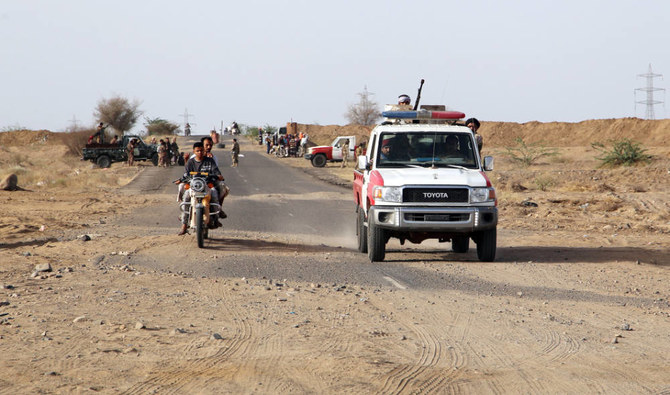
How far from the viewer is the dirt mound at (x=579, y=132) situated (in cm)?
7519

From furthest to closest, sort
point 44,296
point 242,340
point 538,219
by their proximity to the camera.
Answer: point 538,219 → point 44,296 → point 242,340

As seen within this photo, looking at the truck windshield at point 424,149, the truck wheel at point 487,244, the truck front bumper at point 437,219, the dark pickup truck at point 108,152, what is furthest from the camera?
the dark pickup truck at point 108,152

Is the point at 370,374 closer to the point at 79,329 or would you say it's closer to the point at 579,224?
the point at 79,329

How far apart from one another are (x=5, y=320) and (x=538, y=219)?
14.6 m

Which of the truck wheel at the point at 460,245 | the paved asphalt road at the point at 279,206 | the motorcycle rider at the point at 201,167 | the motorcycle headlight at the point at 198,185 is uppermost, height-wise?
the motorcycle rider at the point at 201,167

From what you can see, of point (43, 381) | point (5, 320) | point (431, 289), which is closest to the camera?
point (43, 381)

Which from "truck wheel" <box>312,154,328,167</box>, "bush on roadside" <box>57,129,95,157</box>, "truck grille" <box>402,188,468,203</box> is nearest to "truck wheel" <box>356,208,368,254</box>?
"truck grille" <box>402,188,468,203</box>

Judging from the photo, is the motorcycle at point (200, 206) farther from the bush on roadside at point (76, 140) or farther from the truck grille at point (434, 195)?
the bush on roadside at point (76, 140)

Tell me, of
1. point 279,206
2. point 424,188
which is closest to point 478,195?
point 424,188

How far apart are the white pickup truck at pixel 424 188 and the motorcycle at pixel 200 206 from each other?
8.32 feet

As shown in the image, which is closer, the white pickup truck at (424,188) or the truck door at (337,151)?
the white pickup truck at (424,188)

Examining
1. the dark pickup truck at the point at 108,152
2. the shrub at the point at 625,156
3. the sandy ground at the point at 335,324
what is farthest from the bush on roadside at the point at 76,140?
the sandy ground at the point at 335,324

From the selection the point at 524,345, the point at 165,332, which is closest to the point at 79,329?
the point at 165,332

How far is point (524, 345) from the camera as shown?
7.02 metres
